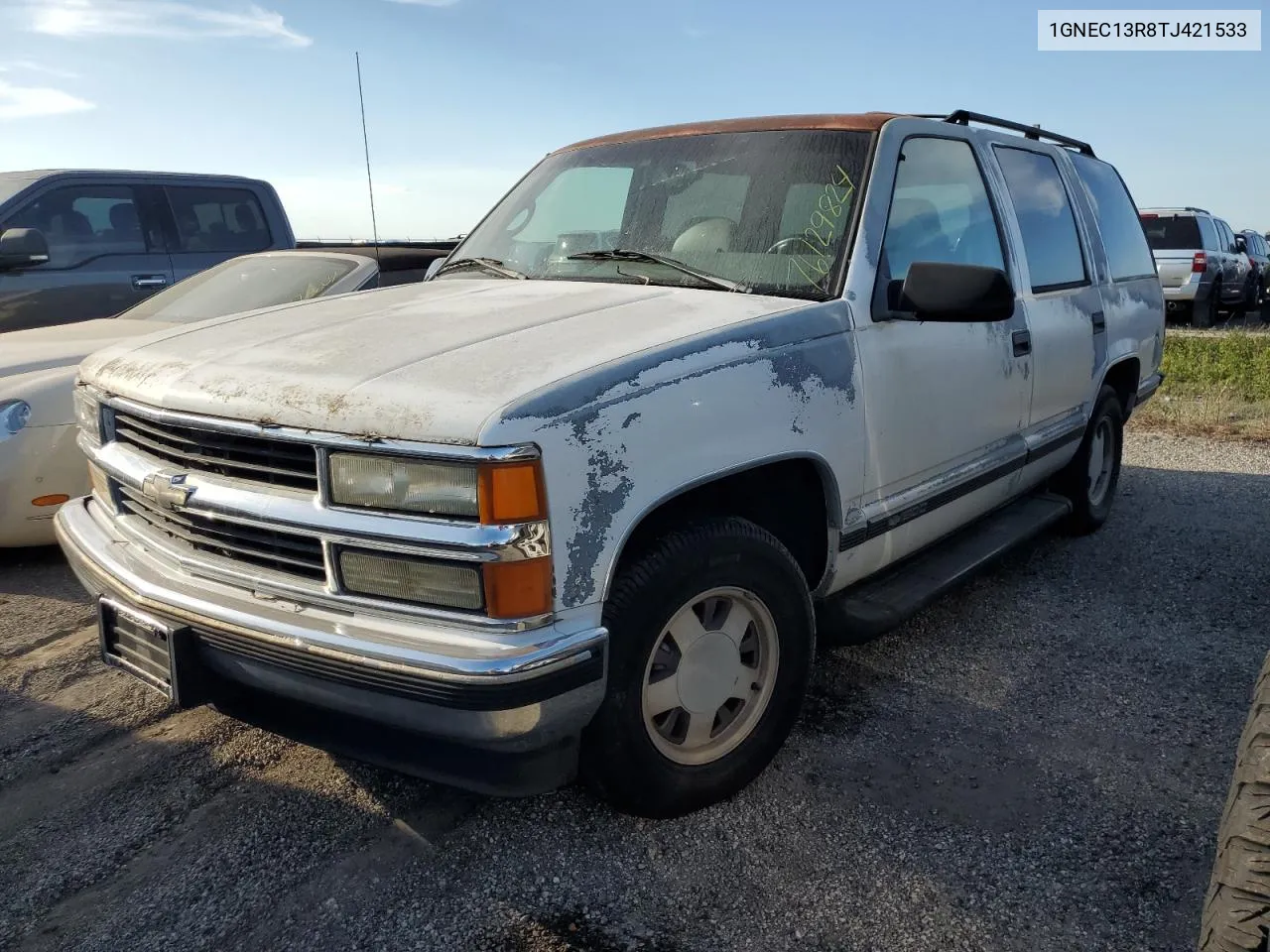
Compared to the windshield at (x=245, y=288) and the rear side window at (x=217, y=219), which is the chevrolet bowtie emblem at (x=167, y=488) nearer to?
the windshield at (x=245, y=288)

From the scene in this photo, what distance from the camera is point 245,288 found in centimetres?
563

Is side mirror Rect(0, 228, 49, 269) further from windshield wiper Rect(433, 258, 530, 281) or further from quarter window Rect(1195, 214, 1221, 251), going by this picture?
quarter window Rect(1195, 214, 1221, 251)

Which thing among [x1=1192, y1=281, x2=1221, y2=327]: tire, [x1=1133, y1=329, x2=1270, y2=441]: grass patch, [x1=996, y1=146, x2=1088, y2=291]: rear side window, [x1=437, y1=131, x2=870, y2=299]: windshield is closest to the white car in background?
[x1=437, y1=131, x2=870, y2=299]: windshield

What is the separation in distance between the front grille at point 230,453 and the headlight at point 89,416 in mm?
258

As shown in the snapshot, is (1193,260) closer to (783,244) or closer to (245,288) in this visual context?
(245,288)

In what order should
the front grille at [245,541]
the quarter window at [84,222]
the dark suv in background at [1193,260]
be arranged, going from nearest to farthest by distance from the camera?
the front grille at [245,541]
the quarter window at [84,222]
the dark suv in background at [1193,260]

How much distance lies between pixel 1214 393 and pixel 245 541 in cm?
904

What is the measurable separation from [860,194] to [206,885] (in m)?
2.60

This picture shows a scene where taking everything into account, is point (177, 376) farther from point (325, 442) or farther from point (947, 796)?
point (947, 796)

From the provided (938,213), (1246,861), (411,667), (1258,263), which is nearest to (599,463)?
(411,667)

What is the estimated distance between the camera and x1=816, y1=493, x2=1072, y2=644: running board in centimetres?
312

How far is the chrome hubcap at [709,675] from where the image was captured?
Answer: 2.53 metres

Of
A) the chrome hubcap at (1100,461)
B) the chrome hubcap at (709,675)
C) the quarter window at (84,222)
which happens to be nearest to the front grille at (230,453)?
the chrome hubcap at (709,675)

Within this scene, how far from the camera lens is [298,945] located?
87.3 inches
